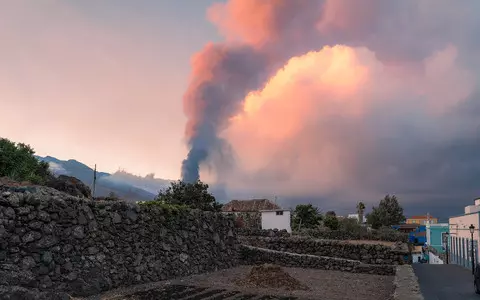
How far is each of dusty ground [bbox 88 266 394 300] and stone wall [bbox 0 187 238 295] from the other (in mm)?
558

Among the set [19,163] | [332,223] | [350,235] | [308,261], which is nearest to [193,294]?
[308,261]

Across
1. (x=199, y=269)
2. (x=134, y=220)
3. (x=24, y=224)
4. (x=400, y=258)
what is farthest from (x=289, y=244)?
(x=24, y=224)

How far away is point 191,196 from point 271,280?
71.9ft

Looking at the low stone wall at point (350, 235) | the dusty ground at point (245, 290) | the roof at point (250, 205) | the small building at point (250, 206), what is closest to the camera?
the dusty ground at point (245, 290)

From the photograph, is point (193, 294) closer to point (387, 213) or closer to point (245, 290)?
point (245, 290)

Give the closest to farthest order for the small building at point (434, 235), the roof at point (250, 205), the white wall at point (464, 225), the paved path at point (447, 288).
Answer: the paved path at point (447, 288) → the white wall at point (464, 225) → the roof at point (250, 205) → the small building at point (434, 235)

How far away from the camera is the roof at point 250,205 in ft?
197

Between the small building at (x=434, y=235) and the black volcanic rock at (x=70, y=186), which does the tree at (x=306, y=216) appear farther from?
the black volcanic rock at (x=70, y=186)

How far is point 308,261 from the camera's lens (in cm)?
1880

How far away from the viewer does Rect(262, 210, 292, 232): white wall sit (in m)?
54.0

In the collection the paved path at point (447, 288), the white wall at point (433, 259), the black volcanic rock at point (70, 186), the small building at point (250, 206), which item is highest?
the small building at point (250, 206)

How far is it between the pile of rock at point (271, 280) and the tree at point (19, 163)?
10.2m

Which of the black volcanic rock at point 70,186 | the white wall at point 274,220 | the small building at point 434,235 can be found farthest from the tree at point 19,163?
the small building at point 434,235

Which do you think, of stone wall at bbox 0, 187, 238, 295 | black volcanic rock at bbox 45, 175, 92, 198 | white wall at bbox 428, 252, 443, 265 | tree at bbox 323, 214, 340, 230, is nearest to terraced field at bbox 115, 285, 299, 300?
stone wall at bbox 0, 187, 238, 295
